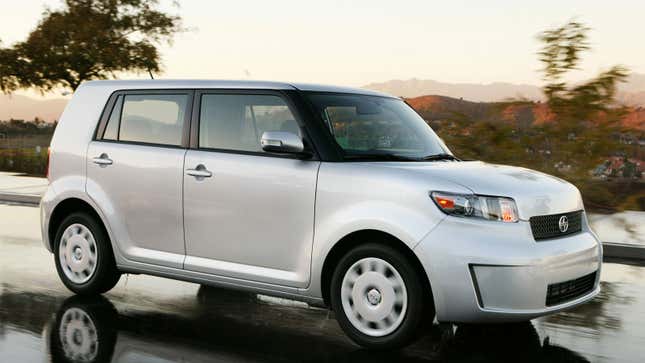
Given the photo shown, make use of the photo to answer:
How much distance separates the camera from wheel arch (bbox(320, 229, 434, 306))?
18.9 ft

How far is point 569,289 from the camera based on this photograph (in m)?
5.96

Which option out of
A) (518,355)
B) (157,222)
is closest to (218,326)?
(157,222)

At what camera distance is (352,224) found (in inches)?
233

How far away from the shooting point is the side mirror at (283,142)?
244 inches

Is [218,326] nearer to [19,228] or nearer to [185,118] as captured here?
[185,118]

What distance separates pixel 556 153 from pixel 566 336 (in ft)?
18.4

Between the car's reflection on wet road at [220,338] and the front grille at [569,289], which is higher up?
the front grille at [569,289]

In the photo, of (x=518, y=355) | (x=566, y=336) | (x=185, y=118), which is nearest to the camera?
(x=518, y=355)

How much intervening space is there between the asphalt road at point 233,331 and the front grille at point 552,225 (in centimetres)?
78

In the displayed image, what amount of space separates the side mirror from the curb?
1238 centimetres

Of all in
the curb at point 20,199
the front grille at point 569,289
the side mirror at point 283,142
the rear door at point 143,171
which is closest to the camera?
the front grille at point 569,289

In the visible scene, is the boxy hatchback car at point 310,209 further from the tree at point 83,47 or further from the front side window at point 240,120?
the tree at point 83,47

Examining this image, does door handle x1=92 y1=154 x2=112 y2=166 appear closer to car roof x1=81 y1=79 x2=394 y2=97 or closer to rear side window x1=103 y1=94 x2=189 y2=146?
rear side window x1=103 y1=94 x2=189 y2=146

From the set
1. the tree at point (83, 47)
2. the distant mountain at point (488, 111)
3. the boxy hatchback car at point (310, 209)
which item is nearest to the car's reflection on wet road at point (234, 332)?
the boxy hatchback car at point (310, 209)
